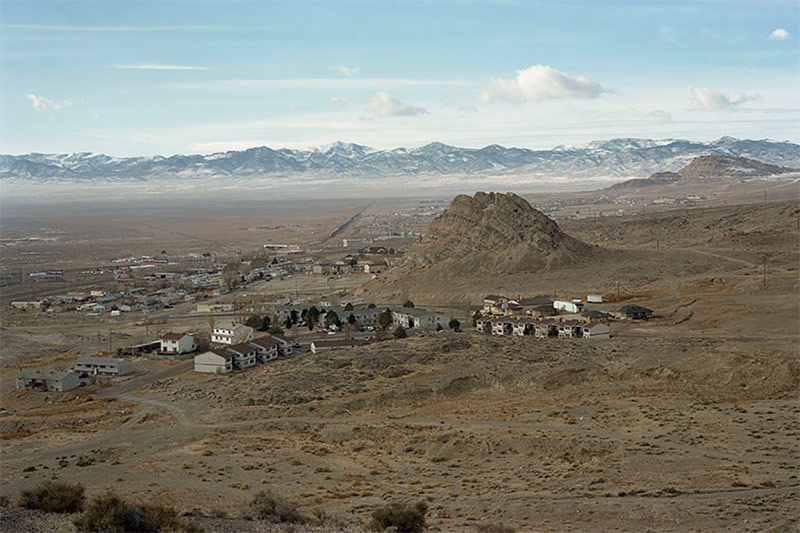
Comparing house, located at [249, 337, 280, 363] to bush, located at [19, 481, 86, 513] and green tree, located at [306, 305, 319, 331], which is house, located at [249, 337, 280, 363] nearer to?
green tree, located at [306, 305, 319, 331]

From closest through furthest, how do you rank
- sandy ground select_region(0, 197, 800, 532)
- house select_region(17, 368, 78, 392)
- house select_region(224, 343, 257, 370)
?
sandy ground select_region(0, 197, 800, 532) → house select_region(17, 368, 78, 392) → house select_region(224, 343, 257, 370)

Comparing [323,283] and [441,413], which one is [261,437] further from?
[323,283]

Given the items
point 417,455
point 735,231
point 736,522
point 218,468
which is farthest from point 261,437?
point 735,231

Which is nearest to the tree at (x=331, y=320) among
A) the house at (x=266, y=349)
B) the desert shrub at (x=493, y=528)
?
the house at (x=266, y=349)

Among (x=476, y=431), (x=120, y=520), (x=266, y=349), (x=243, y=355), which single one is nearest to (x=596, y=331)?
(x=266, y=349)

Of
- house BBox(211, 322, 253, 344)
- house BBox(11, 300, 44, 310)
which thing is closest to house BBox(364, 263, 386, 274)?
house BBox(11, 300, 44, 310)

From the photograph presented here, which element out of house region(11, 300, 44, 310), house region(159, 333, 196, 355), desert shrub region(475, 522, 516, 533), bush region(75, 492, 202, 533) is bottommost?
house region(11, 300, 44, 310)
